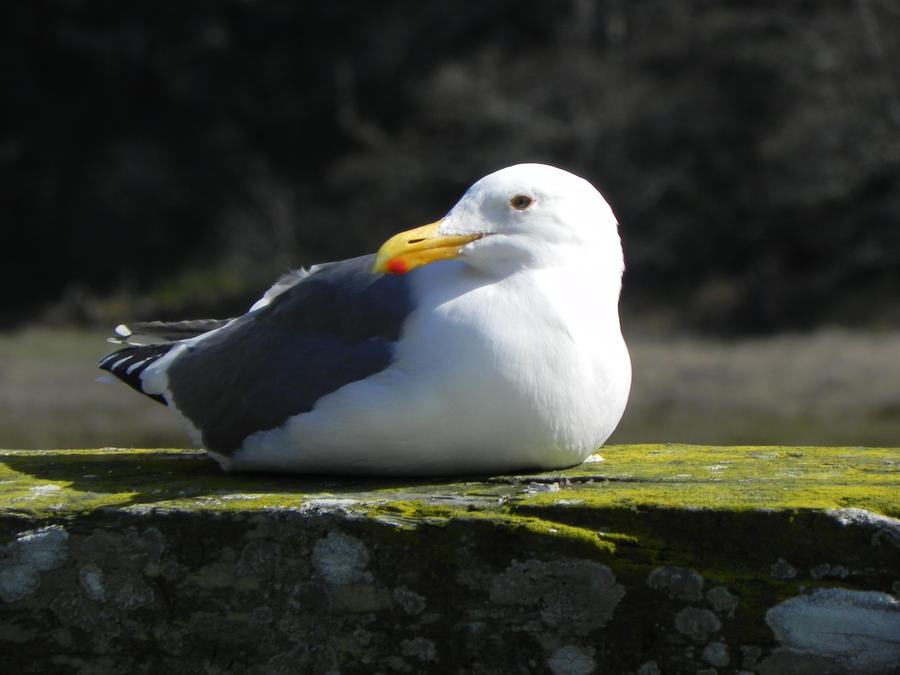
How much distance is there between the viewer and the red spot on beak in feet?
9.59

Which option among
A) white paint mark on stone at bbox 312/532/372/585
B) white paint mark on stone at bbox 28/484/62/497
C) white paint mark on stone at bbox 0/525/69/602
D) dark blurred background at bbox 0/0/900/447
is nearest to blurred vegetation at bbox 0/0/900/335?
dark blurred background at bbox 0/0/900/447

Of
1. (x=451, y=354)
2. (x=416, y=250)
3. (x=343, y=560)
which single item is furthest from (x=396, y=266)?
(x=343, y=560)

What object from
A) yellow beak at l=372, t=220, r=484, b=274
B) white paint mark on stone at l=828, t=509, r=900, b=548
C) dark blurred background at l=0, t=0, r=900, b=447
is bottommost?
white paint mark on stone at l=828, t=509, r=900, b=548

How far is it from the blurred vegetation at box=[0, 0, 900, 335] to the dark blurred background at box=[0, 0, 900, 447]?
31 mm

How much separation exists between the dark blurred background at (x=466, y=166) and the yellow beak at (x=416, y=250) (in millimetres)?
6455

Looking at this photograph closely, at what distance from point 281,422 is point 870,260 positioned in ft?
40.0

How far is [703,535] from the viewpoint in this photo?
8.23 feet

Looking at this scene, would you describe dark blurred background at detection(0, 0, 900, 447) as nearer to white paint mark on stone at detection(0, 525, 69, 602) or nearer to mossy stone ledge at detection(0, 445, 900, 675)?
mossy stone ledge at detection(0, 445, 900, 675)

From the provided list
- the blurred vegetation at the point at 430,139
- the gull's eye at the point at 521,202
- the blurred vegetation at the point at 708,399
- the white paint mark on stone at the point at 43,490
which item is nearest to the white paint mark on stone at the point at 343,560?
the white paint mark on stone at the point at 43,490

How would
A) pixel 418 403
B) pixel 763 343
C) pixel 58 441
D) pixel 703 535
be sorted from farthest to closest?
pixel 763 343
pixel 58 441
pixel 418 403
pixel 703 535

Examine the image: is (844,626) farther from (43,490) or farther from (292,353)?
(43,490)

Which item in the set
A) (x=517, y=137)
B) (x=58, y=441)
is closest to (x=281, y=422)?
(x=58, y=441)

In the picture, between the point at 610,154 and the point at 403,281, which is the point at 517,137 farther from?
the point at 403,281

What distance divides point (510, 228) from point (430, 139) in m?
13.9
